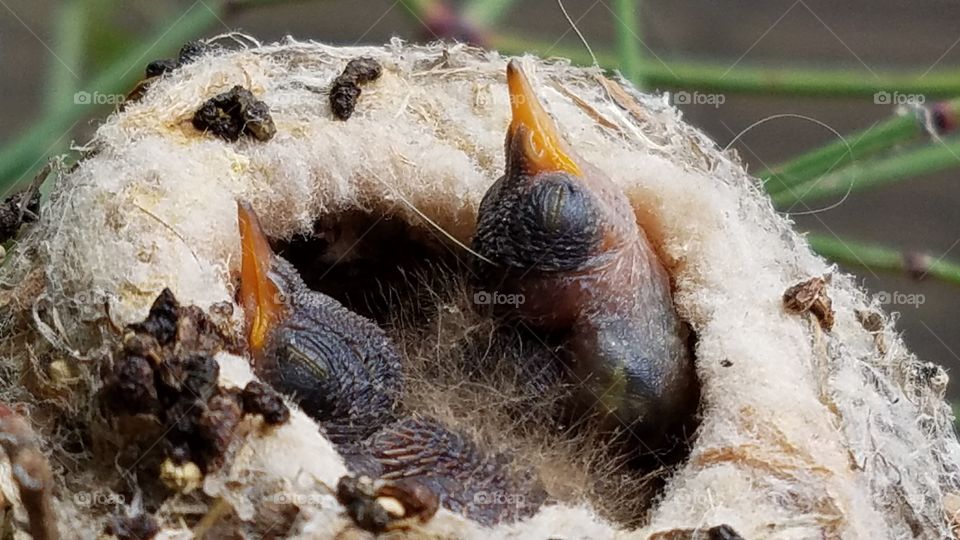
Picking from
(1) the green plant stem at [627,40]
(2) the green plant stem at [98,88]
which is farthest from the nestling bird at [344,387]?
(1) the green plant stem at [627,40]

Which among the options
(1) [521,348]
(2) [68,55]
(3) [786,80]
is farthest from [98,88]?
(3) [786,80]

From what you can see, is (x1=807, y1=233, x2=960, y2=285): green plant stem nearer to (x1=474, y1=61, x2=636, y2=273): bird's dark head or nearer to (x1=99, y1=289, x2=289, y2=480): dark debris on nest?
(x1=474, y1=61, x2=636, y2=273): bird's dark head

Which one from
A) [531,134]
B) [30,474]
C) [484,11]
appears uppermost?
[484,11]

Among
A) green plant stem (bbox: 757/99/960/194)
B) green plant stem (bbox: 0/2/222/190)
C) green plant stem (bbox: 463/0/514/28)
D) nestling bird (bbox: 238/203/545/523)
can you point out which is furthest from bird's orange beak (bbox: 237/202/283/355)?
green plant stem (bbox: 757/99/960/194)

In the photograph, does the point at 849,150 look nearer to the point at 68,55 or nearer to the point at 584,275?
the point at 584,275

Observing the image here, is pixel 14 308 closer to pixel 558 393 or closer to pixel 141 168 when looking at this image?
pixel 141 168

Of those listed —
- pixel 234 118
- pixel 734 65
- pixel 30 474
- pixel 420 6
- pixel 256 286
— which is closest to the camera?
pixel 30 474

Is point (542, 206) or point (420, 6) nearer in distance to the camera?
point (542, 206)

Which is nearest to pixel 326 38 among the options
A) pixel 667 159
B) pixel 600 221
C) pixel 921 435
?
pixel 667 159

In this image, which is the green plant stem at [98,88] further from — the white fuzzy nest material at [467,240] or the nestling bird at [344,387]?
the nestling bird at [344,387]
